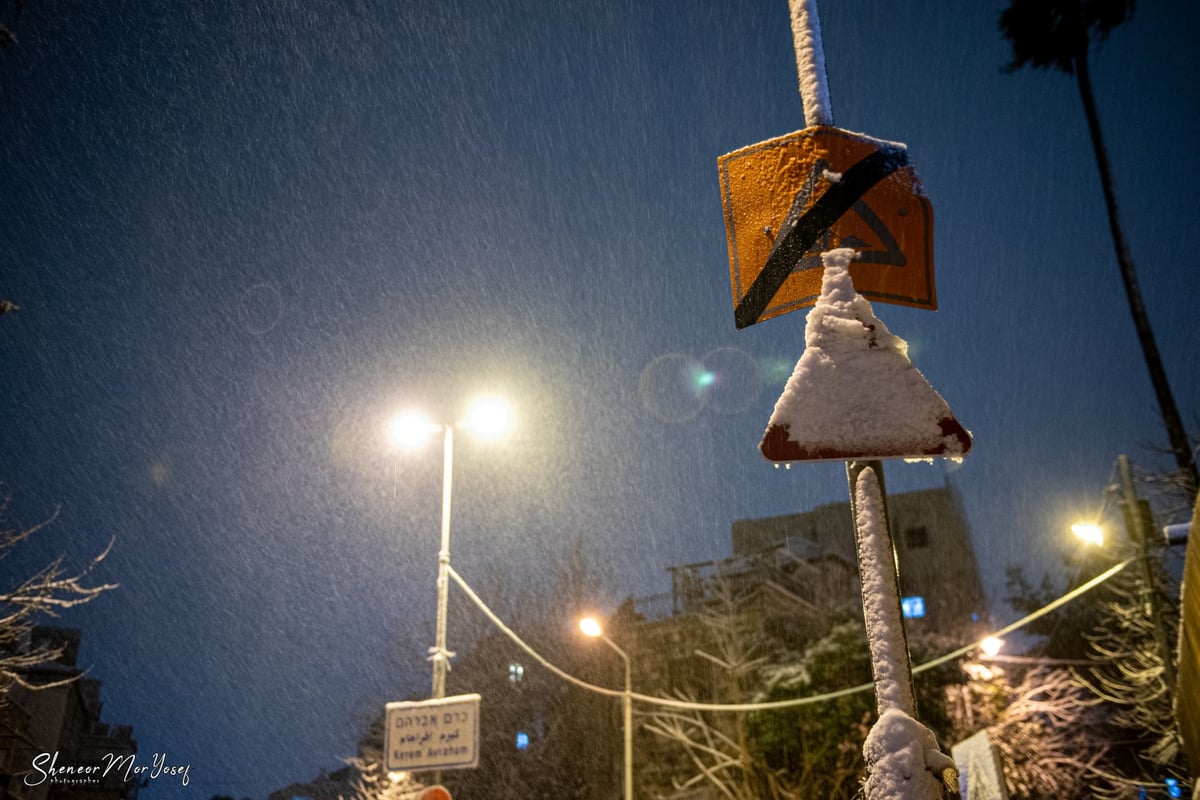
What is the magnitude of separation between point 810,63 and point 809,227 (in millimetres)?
1100

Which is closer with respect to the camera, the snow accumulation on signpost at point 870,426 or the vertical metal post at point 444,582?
the snow accumulation on signpost at point 870,426

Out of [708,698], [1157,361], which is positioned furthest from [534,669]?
[1157,361]

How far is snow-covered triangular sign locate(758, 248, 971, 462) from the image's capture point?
3.06 m

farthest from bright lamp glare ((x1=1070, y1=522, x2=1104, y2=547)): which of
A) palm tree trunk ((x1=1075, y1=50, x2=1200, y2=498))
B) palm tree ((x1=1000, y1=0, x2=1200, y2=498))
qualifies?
palm tree ((x1=1000, y1=0, x2=1200, y2=498))

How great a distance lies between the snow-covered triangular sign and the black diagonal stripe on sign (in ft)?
1.68

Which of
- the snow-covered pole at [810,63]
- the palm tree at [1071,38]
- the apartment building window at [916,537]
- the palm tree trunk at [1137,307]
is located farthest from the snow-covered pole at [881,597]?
the apartment building window at [916,537]

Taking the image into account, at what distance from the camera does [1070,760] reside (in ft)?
91.8

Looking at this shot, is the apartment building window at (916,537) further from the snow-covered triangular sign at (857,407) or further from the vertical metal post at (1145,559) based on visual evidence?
the snow-covered triangular sign at (857,407)

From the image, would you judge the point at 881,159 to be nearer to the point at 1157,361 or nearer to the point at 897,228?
the point at 897,228

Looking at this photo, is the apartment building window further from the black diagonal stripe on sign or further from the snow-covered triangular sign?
the snow-covered triangular sign

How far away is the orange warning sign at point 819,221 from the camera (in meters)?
3.59

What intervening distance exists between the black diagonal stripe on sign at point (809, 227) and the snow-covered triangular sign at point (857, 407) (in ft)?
1.68

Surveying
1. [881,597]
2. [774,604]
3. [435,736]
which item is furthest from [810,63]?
[774,604]

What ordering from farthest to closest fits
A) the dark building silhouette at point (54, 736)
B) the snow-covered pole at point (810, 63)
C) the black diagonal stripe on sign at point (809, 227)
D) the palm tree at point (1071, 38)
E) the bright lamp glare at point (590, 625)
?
the dark building silhouette at point (54, 736), the palm tree at point (1071, 38), the bright lamp glare at point (590, 625), the snow-covered pole at point (810, 63), the black diagonal stripe on sign at point (809, 227)
